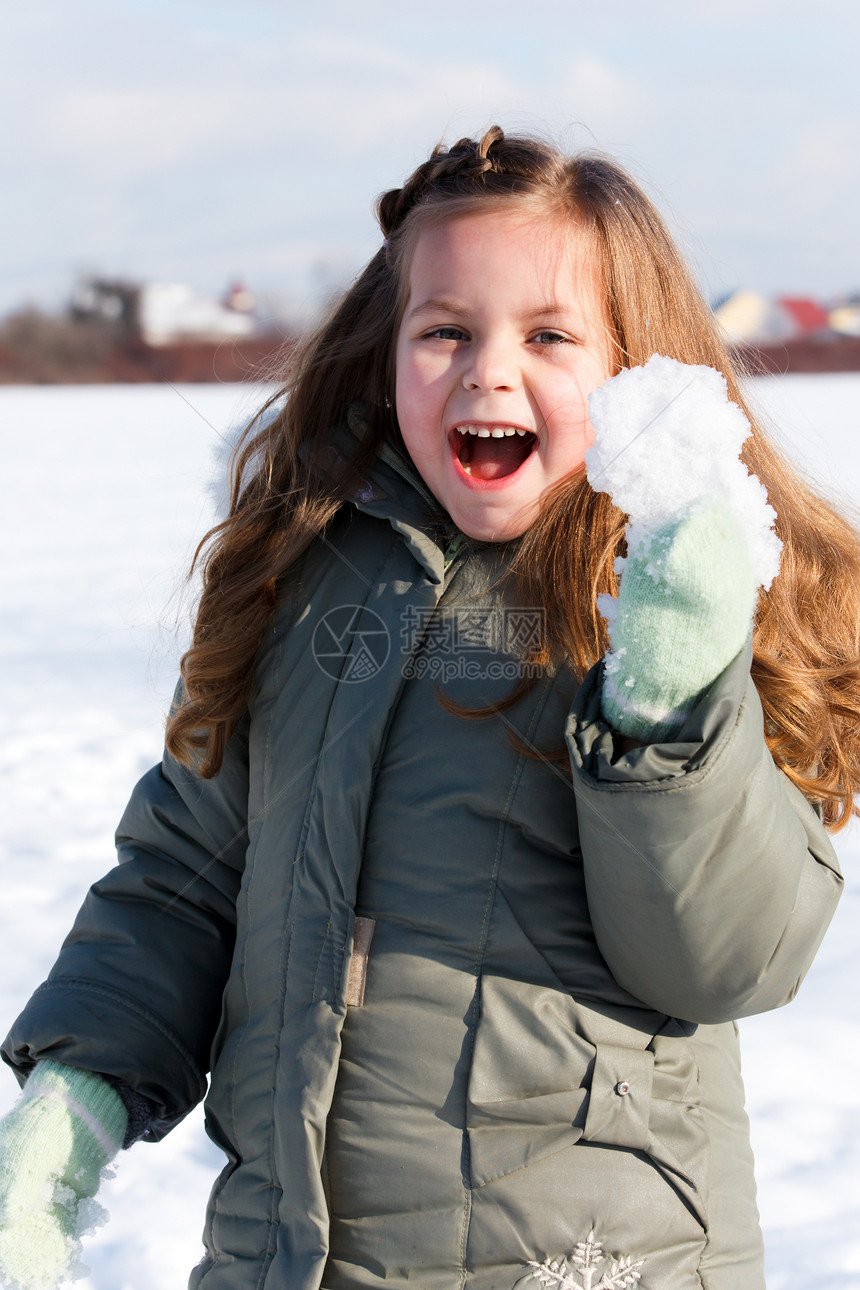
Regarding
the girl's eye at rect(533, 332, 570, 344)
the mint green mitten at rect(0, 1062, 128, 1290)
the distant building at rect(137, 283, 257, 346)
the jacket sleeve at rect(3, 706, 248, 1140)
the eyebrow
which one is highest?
the eyebrow

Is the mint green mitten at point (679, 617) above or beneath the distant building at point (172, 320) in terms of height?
above

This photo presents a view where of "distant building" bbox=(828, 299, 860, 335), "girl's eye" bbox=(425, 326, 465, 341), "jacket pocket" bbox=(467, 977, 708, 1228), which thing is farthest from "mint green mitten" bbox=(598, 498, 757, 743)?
"distant building" bbox=(828, 299, 860, 335)

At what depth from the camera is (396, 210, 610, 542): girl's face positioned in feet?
4.34

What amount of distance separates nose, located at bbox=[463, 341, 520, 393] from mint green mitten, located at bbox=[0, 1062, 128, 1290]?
1010 millimetres

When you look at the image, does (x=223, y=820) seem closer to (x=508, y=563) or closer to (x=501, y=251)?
(x=508, y=563)

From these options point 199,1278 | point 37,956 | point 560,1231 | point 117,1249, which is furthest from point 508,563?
point 37,956

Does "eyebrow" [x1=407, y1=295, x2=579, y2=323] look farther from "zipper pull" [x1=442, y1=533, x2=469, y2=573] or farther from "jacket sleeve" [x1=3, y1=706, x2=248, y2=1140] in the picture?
"jacket sleeve" [x1=3, y1=706, x2=248, y2=1140]

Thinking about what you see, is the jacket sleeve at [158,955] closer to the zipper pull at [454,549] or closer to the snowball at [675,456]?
the zipper pull at [454,549]

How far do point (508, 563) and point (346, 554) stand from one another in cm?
24

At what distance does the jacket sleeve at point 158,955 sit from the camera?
1401 millimetres

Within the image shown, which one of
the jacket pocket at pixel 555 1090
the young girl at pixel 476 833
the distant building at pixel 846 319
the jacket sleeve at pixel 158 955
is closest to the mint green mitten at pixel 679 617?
the young girl at pixel 476 833

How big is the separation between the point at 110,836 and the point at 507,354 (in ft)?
7.64

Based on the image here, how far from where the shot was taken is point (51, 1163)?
1.32 m

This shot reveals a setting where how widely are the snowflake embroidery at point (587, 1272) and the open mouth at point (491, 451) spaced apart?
89 centimetres
